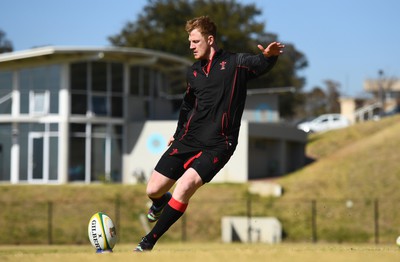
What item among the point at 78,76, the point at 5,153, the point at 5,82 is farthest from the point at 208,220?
the point at 5,82

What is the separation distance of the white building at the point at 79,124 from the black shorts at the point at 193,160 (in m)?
31.4

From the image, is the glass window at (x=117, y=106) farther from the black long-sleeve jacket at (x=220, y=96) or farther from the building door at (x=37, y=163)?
the black long-sleeve jacket at (x=220, y=96)

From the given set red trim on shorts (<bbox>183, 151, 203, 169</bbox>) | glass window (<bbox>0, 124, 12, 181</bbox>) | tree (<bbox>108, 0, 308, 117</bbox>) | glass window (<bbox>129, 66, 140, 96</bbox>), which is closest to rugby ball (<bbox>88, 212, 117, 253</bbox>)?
red trim on shorts (<bbox>183, 151, 203, 169</bbox>)

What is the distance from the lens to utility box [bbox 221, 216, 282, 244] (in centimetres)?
3177

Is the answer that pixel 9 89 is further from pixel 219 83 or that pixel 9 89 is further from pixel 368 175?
pixel 219 83

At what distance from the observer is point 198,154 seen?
9.54m

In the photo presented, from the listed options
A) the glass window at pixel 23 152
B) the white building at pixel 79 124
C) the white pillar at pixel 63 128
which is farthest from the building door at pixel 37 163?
the white pillar at pixel 63 128

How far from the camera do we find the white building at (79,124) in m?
41.9

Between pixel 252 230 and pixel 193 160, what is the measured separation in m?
22.5

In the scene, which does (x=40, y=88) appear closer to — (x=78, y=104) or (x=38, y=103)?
(x=38, y=103)

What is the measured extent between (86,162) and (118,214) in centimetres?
867

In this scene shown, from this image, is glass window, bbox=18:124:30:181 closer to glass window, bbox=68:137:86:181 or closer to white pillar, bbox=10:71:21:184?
white pillar, bbox=10:71:21:184

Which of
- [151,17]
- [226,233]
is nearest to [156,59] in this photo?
[226,233]

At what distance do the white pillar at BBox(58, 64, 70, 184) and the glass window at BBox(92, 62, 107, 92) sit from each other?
1.42 metres
